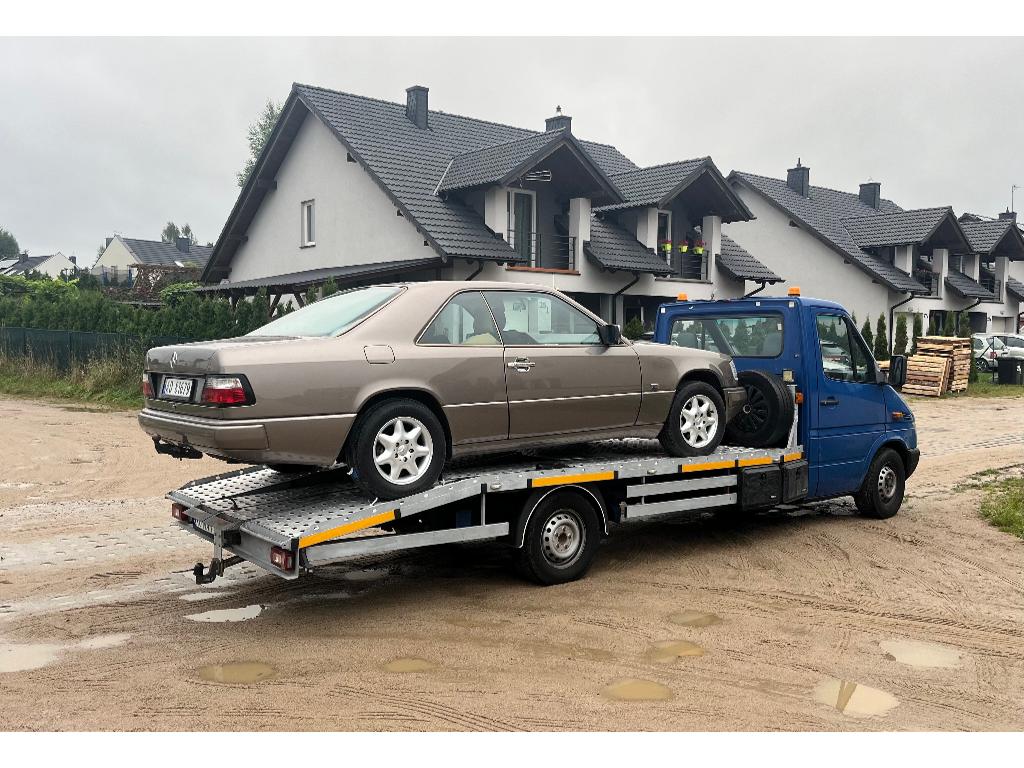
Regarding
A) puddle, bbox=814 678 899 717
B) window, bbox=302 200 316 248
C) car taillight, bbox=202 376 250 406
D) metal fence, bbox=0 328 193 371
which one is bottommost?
puddle, bbox=814 678 899 717

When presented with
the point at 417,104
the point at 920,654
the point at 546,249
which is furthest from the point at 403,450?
the point at 417,104

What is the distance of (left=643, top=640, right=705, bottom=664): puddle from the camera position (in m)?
5.18

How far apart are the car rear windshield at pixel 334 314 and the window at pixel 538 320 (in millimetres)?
764

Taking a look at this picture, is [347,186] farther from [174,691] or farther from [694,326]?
[174,691]

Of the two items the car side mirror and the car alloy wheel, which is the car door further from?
the car alloy wheel

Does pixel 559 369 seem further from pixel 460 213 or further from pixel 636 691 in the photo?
pixel 460 213

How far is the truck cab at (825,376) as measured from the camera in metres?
8.16

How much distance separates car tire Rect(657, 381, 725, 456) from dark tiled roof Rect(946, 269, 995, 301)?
3312cm

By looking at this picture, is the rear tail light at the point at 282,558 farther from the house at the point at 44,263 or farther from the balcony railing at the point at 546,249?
the house at the point at 44,263

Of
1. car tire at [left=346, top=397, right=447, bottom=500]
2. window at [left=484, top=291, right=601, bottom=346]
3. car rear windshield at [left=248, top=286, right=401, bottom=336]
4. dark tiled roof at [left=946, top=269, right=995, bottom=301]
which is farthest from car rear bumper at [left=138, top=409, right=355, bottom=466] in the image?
dark tiled roof at [left=946, top=269, right=995, bottom=301]

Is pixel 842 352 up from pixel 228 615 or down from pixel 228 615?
up

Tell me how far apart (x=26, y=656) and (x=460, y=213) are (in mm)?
17727

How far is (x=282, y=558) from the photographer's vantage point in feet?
17.2

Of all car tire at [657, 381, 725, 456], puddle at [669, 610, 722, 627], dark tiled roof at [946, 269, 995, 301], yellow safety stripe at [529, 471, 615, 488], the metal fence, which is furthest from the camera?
dark tiled roof at [946, 269, 995, 301]
